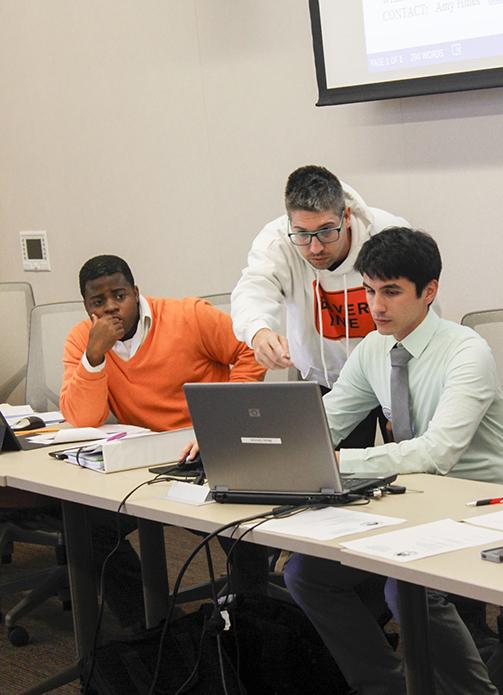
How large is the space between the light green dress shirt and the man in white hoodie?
1.26ft

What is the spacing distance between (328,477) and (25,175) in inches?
153

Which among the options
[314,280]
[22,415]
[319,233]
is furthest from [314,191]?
[22,415]

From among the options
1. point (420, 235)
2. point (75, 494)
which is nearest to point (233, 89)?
point (420, 235)

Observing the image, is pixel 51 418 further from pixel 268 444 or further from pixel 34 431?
pixel 268 444

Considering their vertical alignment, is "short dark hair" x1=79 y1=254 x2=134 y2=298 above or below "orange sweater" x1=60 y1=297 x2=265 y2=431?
above

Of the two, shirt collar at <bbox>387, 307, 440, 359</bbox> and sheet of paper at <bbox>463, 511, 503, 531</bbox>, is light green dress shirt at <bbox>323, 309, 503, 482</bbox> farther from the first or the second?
sheet of paper at <bbox>463, 511, 503, 531</bbox>

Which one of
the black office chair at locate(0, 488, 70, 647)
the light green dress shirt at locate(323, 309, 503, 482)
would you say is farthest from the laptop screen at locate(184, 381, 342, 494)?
the black office chair at locate(0, 488, 70, 647)

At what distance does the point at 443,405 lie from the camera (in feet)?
7.80

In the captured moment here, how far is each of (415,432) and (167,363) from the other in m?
1.08

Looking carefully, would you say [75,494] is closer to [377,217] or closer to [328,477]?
[328,477]

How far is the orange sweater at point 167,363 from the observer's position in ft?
11.1

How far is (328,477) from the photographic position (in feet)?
7.11

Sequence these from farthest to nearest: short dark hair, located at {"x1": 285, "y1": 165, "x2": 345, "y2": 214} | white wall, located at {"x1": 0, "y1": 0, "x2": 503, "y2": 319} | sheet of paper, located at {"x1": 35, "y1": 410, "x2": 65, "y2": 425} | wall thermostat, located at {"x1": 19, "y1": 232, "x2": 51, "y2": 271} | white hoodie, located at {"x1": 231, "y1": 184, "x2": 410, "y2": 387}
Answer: wall thermostat, located at {"x1": 19, "y1": 232, "x2": 51, "y2": 271} < white wall, located at {"x1": 0, "y1": 0, "x2": 503, "y2": 319} < sheet of paper, located at {"x1": 35, "y1": 410, "x2": 65, "y2": 425} < white hoodie, located at {"x1": 231, "y1": 184, "x2": 410, "y2": 387} < short dark hair, located at {"x1": 285, "y1": 165, "x2": 345, "y2": 214}

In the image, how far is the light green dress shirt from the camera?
7.73 feet
